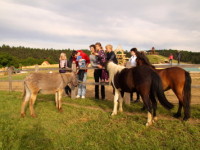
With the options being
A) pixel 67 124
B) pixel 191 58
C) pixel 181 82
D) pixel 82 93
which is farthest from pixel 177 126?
pixel 191 58

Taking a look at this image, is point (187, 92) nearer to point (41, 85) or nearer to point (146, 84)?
point (146, 84)

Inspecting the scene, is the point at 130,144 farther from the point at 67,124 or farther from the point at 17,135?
the point at 17,135

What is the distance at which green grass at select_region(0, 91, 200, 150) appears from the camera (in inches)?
138

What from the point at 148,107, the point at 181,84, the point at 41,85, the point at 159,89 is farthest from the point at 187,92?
the point at 41,85

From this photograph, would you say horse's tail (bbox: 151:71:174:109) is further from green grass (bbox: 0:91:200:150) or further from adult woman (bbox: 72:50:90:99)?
adult woman (bbox: 72:50:90:99)

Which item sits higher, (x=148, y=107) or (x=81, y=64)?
A: (x=81, y=64)

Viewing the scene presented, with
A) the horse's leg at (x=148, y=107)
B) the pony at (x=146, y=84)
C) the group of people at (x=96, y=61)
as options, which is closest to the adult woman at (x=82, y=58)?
the group of people at (x=96, y=61)

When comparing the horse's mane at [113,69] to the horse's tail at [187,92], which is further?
the horse's mane at [113,69]

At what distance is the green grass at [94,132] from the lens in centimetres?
352

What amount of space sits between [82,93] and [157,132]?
517 centimetres

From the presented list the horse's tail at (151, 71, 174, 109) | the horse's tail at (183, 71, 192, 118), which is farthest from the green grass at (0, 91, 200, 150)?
the horse's tail at (151, 71, 174, 109)

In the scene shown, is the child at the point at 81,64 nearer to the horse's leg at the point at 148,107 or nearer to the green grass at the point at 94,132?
the green grass at the point at 94,132

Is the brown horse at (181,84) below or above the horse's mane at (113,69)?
below

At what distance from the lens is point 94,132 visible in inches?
164
